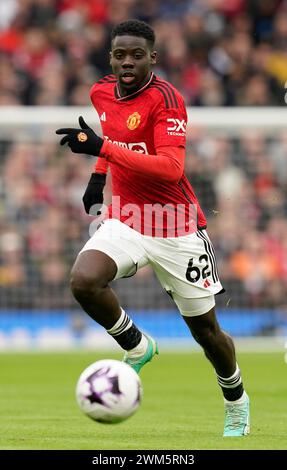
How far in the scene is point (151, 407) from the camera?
10320 mm

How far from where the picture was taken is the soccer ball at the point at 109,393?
730 centimetres

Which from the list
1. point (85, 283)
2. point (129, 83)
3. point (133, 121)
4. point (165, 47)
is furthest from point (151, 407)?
point (165, 47)

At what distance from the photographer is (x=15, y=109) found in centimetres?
1727

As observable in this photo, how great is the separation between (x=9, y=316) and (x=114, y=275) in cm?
937

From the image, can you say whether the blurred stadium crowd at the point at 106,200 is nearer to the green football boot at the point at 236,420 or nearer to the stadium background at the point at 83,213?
the stadium background at the point at 83,213

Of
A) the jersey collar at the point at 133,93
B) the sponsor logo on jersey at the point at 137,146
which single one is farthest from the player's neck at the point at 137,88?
the sponsor logo on jersey at the point at 137,146

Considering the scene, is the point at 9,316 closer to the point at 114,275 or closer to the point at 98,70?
the point at 98,70

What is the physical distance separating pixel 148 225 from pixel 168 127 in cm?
73

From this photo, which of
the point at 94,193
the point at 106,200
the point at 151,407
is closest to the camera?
the point at 94,193

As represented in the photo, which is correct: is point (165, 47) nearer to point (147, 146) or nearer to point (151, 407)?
point (151, 407)

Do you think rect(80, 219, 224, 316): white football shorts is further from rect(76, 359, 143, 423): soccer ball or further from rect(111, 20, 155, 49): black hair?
rect(111, 20, 155, 49): black hair

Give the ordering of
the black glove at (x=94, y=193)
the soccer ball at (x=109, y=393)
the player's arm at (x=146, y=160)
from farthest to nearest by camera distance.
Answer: the black glove at (x=94, y=193) → the player's arm at (x=146, y=160) → the soccer ball at (x=109, y=393)

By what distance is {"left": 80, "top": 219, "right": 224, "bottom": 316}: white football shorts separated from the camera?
8070 mm

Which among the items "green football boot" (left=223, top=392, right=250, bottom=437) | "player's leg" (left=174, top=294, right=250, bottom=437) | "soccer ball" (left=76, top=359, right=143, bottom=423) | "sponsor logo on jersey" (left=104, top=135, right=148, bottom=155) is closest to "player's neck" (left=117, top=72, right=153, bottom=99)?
"sponsor logo on jersey" (left=104, top=135, right=148, bottom=155)
